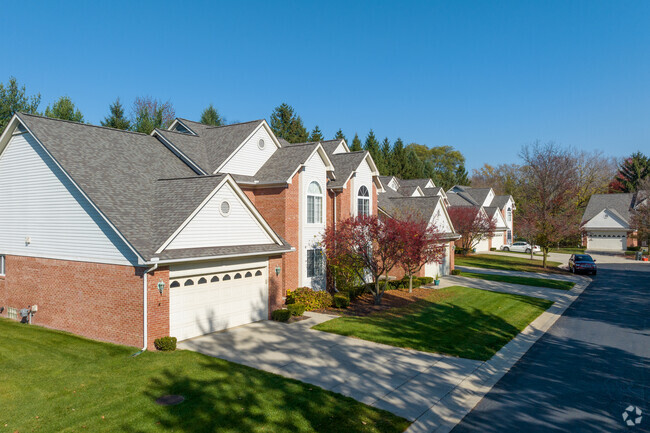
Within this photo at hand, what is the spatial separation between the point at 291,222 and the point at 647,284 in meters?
27.2

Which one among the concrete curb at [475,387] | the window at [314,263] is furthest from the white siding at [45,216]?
the window at [314,263]

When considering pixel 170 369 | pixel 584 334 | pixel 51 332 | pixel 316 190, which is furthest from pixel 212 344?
pixel 584 334

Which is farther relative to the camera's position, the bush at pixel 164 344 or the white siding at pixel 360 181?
the white siding at pixel 360 181

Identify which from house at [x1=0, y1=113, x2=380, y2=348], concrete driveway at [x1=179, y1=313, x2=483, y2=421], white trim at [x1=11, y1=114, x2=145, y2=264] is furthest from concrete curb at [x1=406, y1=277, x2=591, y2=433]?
white trim at [x1=11, y1=114, x2=145, y2=264]

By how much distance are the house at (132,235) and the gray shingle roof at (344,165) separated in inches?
136

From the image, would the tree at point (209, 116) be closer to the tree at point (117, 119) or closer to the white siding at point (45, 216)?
the tree at point (117, 119)

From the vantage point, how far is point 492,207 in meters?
62.8

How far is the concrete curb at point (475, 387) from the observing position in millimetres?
9680

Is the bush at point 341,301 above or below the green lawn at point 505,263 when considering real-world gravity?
above

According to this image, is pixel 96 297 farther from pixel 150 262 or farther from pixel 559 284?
pixel 559 284

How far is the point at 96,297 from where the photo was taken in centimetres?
1491

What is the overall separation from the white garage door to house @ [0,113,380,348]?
58854mm

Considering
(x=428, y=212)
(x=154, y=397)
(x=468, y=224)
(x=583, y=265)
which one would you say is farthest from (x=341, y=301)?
(x=468, y=224)

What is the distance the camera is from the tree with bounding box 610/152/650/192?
258 ft
